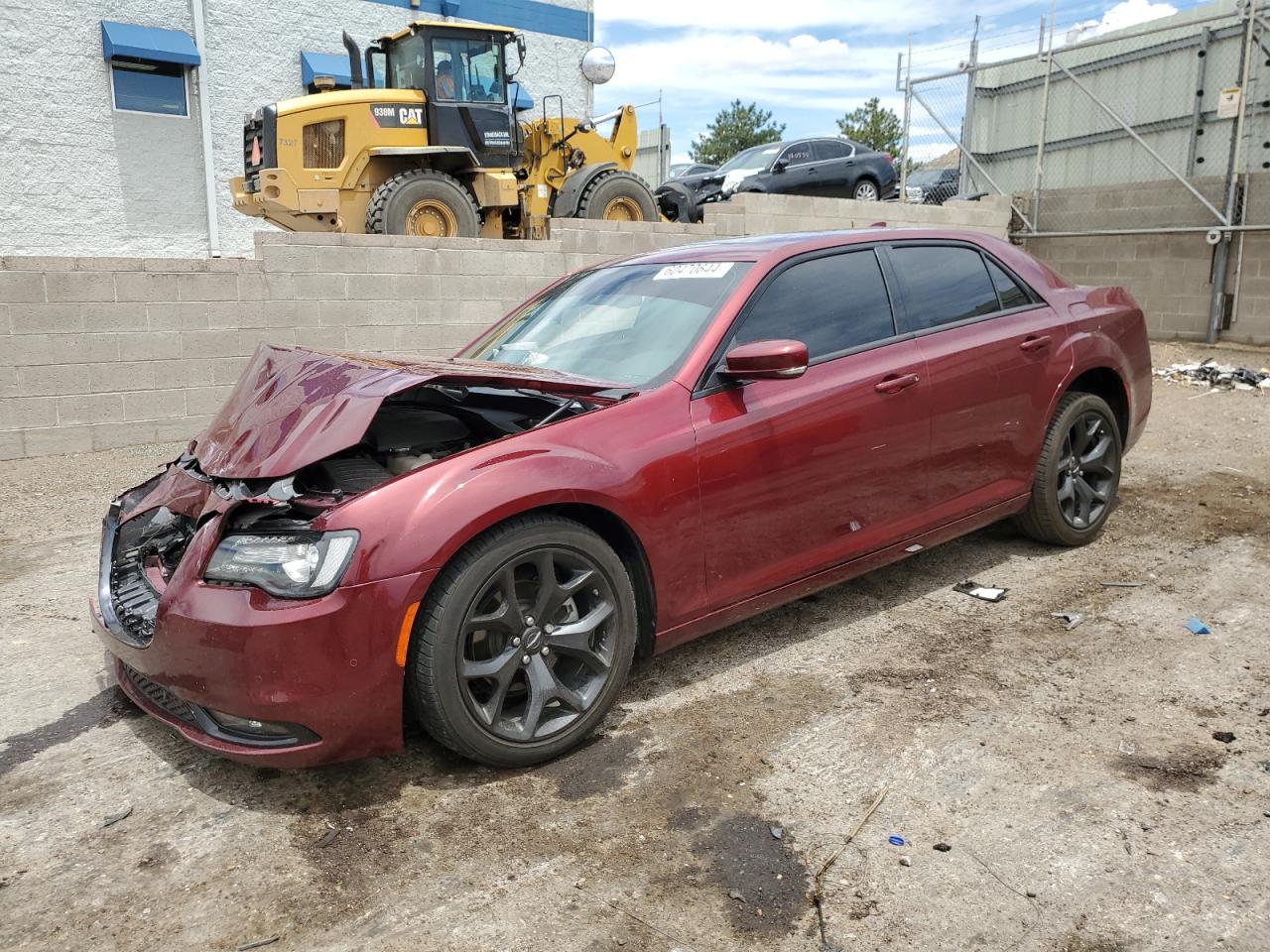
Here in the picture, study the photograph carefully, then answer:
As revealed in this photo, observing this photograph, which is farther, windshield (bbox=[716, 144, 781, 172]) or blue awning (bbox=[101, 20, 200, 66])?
windshield (bbox=[716, 144, 781, 172])

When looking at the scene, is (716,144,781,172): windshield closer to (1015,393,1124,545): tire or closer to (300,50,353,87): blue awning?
(300,50,353,87): blue awning

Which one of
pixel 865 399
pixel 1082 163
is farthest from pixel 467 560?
pixel 1082 163

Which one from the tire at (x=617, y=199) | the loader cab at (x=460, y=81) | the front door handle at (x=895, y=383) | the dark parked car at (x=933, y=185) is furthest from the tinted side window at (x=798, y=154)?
the front door handle at (x=895, y=383)

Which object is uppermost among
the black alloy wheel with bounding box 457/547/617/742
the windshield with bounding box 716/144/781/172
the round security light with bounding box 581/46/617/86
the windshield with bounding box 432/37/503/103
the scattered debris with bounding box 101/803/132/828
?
the round security light with bounding box 581/46/617/86

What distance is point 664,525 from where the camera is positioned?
3.25 meters

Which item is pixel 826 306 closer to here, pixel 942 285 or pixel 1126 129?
pixel 942 285

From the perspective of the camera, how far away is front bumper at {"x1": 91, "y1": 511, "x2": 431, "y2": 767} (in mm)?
2645

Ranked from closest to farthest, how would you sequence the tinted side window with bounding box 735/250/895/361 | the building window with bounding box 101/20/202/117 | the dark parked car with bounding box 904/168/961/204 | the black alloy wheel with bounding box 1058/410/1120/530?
1. the tinted side window with bounding box 735/250/895/361
2. the black alloy wheel with bounding box 1058/410/1120/530
3. the building window with bounding box 101/20/202/117
4. the dark parked car with bounding box 904/168/961/204

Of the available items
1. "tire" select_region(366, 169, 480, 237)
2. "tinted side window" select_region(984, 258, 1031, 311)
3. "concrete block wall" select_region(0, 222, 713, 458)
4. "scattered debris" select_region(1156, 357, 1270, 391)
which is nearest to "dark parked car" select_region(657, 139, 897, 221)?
"tire" select_region(366, 169, 480, 237)

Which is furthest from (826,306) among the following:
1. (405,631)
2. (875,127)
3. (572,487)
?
(875,127)

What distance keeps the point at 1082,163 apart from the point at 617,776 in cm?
1471

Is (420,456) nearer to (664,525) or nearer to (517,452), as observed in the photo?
(517,452)

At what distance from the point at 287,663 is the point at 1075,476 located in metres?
3.90

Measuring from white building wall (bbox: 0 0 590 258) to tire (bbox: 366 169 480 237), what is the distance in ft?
22.6
